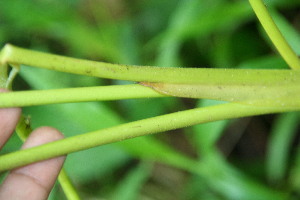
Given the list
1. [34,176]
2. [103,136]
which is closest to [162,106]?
[34,176]

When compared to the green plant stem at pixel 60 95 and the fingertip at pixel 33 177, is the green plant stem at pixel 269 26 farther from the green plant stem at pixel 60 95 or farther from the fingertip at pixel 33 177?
the fingertip at pixel 33 177

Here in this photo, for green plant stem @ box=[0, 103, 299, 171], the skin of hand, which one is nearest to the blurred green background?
the skin of hand

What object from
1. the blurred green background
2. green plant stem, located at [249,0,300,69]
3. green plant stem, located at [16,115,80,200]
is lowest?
green plant stem, located at [16,115,80,200]

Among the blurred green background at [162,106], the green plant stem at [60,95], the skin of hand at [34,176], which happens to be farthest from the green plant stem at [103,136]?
the blurred green background at [162,106]

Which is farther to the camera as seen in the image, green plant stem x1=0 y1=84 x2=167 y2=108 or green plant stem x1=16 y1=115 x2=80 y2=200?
green plant stem x1=16 y1=115 x2=80 y2=200

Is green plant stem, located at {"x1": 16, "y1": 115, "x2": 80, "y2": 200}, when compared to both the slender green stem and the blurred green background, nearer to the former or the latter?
the slender green stem

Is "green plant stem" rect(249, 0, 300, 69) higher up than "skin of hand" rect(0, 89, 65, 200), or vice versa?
"green plant stem" rect(249, 0, 300, 69)

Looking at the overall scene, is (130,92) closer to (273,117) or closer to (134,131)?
(134,131)

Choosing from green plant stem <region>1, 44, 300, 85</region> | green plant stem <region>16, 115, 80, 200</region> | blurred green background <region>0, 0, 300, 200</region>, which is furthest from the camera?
blurred green background <region>0, 0, 300, 200</region>

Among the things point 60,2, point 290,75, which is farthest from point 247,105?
point 60,2
